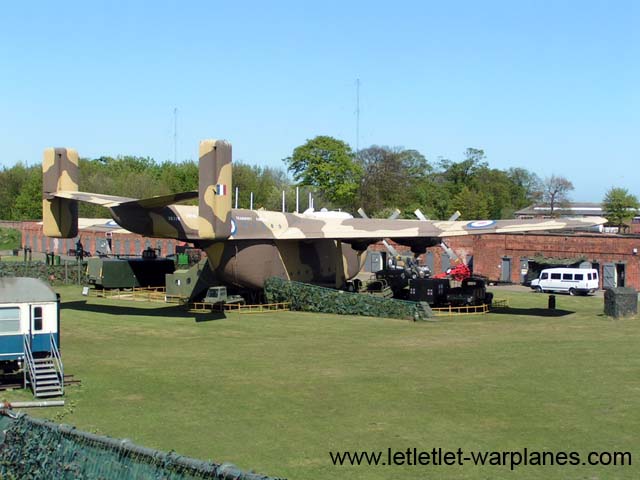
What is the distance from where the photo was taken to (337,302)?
1647 inches

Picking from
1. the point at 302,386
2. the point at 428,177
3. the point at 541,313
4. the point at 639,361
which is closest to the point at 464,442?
the point at 302,386

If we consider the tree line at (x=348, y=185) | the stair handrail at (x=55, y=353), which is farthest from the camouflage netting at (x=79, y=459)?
the tree line at (x=348, y=185)

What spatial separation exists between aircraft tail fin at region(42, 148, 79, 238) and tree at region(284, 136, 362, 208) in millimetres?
78777

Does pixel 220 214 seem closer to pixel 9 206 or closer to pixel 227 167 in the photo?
pixel 227 167

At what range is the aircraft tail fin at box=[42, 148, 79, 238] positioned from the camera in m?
39.8

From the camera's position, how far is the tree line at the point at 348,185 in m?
113

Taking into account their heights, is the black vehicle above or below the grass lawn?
above

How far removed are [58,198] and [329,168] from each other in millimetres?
80369

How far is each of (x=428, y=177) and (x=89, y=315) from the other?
10681 cm

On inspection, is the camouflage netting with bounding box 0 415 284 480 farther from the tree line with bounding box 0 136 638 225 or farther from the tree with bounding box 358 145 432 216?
the tree with bounding box 358 145 432 216

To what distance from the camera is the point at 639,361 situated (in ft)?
91.5

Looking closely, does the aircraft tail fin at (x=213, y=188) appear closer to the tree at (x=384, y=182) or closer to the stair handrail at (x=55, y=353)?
the stair handrail at (x=55, y=353)

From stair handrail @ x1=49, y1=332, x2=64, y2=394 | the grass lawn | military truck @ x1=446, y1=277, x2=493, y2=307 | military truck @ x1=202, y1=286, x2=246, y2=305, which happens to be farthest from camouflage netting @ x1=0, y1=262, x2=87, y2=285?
stair handrail @ x1=49, y1=332, x2=64, y2=394

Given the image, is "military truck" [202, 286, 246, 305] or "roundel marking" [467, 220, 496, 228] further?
"roundel marking" [467, 220, 496, 228]
